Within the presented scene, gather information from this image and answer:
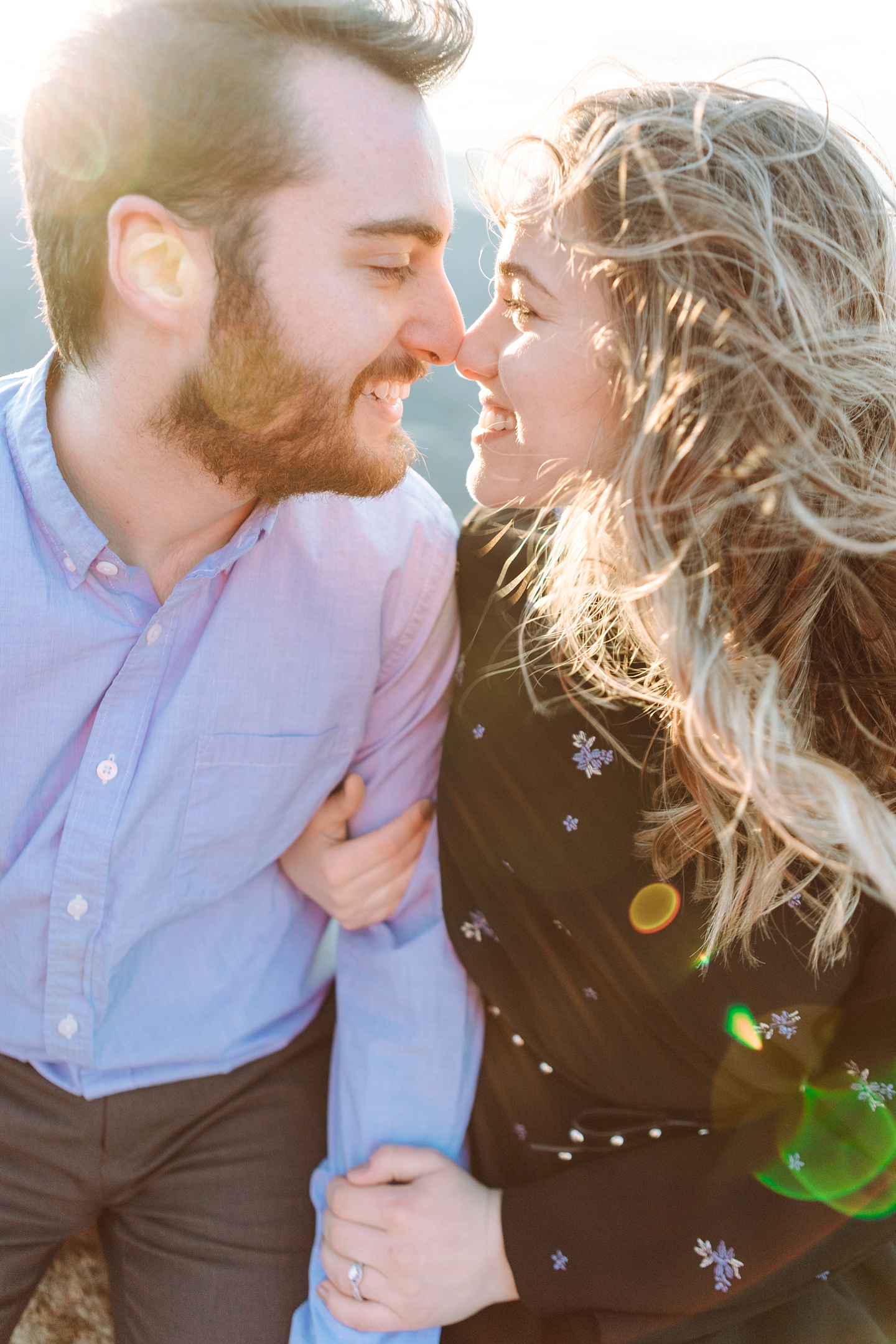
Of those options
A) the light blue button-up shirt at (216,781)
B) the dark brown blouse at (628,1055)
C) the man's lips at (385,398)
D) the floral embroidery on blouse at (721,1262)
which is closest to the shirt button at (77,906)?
the light blue button-up shirt at (216,781)

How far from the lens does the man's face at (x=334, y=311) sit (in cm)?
113

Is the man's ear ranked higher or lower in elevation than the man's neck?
higher

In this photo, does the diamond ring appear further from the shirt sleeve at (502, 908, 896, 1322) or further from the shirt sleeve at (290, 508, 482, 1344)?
the shirt sleeve at (502, 908, 896, 1322)

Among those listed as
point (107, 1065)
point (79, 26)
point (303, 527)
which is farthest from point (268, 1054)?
point (79, 26)

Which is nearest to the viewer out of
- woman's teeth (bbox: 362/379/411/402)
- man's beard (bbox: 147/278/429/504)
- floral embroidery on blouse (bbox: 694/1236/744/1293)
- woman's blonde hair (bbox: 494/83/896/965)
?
woman's blonde hair (bbox: 494/83/896/965)

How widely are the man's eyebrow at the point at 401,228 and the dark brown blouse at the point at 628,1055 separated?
438mm

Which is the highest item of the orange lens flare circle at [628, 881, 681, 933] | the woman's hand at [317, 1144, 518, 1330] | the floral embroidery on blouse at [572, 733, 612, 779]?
the floral embroidery on blouse at [572, 733, 612, 779]

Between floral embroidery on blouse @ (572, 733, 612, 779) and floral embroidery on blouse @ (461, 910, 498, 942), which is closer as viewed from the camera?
floral embroidery on blouse @ (572, 733, 612, 779)

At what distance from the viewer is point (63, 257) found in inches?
47.7

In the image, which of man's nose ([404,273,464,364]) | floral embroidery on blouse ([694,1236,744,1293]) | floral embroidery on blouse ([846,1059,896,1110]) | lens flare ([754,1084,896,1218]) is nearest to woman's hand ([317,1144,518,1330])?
floral embroidery on blouse ([694,1236,744,1293])

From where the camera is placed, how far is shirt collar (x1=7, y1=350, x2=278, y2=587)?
1146mm

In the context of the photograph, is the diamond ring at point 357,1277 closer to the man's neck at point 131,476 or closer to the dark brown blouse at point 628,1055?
the dark brown blouse at point 628,1055

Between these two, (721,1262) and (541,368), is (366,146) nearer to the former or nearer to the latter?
(541,368)

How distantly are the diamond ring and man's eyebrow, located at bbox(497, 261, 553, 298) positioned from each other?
1285mm
